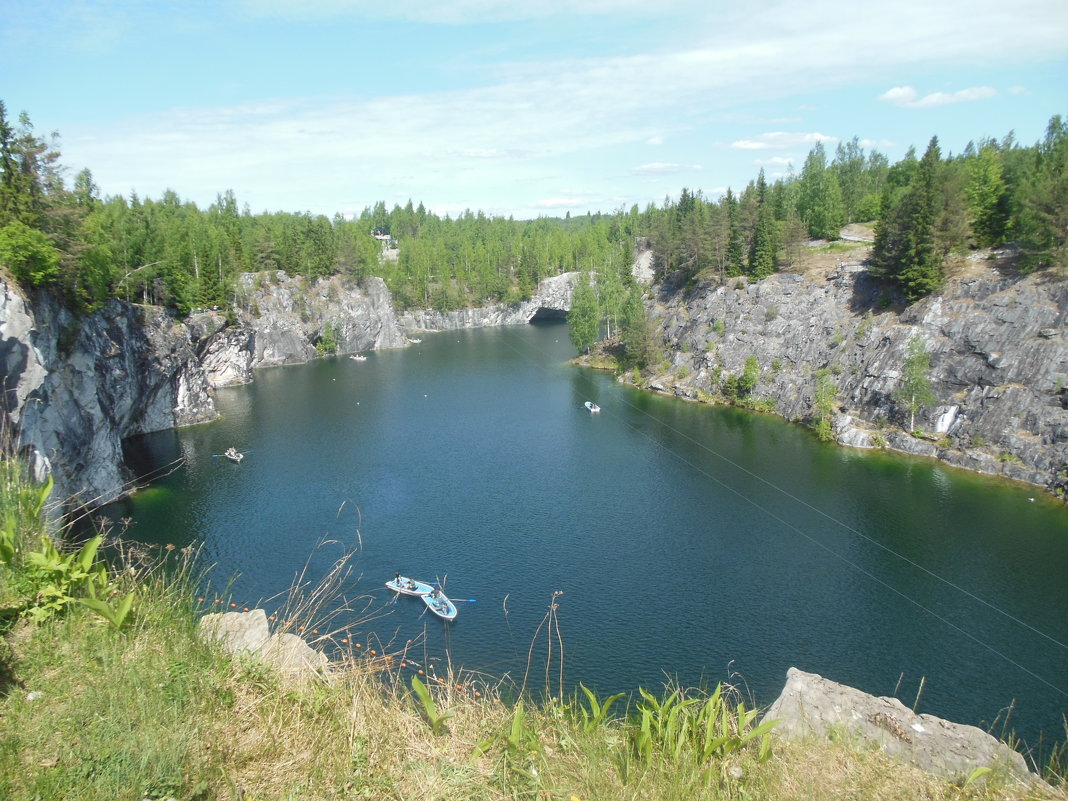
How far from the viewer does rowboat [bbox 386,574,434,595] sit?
1060 inches

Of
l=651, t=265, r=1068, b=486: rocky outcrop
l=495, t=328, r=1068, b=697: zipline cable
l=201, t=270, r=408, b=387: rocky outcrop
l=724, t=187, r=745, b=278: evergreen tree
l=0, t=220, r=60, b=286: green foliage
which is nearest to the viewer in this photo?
l=495, t=328, r=1068, b=697: zipline cable

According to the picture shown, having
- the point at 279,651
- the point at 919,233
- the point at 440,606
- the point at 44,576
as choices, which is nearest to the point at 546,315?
the point at 919,233

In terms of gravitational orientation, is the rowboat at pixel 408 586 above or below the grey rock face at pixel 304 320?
below

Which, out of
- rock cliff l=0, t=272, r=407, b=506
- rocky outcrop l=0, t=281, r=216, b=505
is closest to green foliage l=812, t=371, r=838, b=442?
rock cliff l=0, t=272, r=407, b=506

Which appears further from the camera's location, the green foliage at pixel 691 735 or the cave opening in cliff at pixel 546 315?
the cave opening in cliff at pixel 546 315

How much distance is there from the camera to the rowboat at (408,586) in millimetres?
26922

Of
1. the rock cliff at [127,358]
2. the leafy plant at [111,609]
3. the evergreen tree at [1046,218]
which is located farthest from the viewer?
the evergreen tree at [1046,218]

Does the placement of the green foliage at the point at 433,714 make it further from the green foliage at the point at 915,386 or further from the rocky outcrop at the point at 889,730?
the green foliage at the point at 915,386

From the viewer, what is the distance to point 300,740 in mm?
5480

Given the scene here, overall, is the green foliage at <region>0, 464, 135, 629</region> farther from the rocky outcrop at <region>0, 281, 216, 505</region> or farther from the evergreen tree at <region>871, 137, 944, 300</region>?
the evergreen tree at <region>871, 137, 944, 300</region>

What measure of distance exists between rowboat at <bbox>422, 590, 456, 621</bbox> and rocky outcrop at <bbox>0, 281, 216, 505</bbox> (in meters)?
12.0

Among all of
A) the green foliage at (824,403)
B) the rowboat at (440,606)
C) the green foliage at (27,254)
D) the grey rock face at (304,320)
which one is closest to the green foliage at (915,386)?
the green foliage at (824,403)

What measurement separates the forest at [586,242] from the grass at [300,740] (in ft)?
87.6

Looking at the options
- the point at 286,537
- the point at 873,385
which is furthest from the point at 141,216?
the point at 873,385
